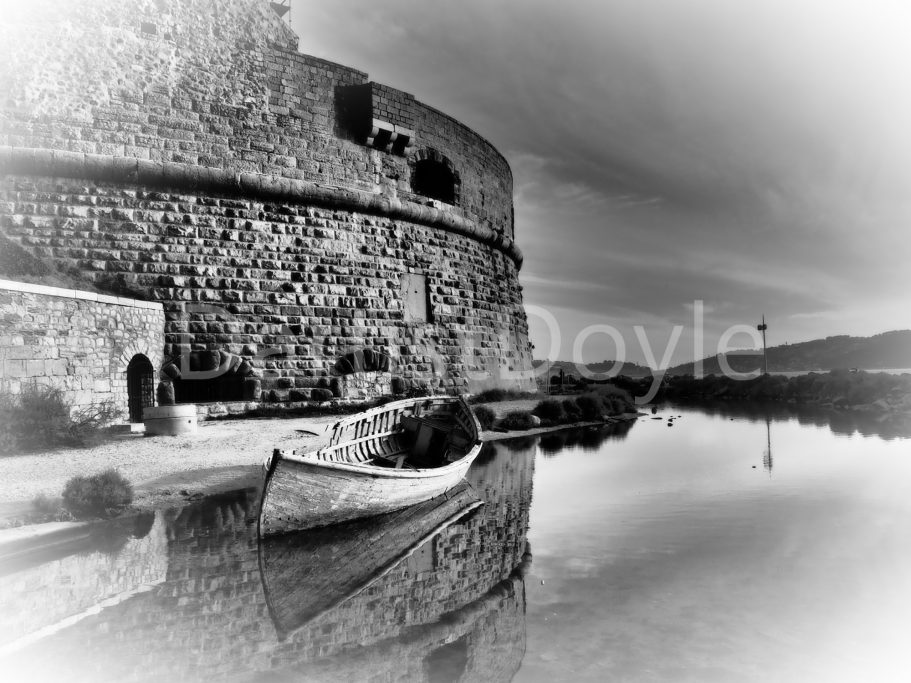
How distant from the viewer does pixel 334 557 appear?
4879 mm

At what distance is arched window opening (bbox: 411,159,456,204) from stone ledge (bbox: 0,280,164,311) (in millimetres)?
6648

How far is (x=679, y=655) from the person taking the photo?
124 inches

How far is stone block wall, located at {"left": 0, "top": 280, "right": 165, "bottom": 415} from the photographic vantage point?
298 inches

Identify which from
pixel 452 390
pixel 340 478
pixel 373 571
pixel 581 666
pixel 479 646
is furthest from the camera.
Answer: pixel 452 390

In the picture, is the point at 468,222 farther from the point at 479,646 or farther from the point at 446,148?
the point at 479,646

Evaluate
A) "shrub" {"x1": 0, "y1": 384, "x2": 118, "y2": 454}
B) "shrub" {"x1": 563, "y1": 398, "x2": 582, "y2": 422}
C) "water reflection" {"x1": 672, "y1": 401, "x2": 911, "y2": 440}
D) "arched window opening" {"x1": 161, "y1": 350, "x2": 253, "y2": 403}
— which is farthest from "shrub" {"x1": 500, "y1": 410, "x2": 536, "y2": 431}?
"shrub" {"x1": 0, "y1": 384, "x2": 118, "y2": 454}

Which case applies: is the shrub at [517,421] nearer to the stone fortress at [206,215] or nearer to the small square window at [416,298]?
the stone fortress at [206,215]

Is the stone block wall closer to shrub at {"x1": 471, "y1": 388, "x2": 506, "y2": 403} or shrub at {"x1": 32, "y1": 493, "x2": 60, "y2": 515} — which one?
shrub at {"x1": 32, "y1": 493, "x2": 60, "y2": 515}

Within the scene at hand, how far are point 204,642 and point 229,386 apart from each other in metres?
7.60

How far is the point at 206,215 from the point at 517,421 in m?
7.16

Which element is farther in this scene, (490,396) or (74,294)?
(490,396)

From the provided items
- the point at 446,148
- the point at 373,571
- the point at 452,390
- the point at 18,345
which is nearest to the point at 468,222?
the point at 446,148

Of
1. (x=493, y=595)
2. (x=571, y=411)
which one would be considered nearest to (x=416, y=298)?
A: (x=571, y=411)

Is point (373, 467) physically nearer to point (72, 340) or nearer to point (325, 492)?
point (325, 492)
